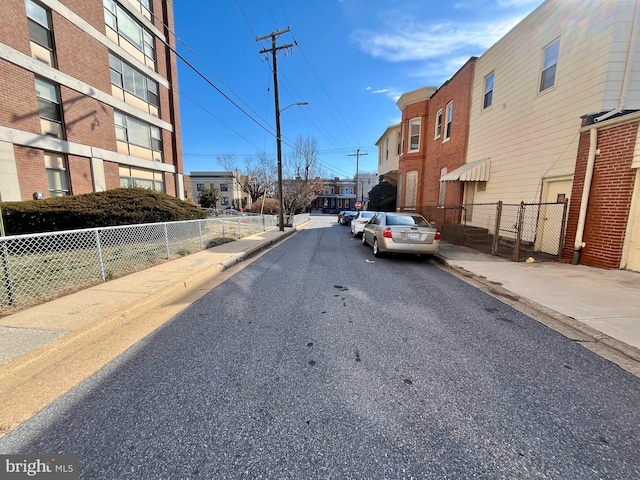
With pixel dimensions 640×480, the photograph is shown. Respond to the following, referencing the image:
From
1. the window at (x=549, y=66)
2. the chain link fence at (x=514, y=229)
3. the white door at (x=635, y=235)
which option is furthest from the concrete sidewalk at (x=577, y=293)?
the window at (x=549, y=66)

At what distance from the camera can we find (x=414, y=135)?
17922mm

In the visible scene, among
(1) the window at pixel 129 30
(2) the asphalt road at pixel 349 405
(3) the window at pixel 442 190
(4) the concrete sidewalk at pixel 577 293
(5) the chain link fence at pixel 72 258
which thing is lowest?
(2) the asphalt road at pixel 349 405

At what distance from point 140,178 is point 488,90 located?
1764 cm

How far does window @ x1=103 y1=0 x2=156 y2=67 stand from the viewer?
1360cm

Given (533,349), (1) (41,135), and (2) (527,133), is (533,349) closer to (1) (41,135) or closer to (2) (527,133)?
(2) (527,133)

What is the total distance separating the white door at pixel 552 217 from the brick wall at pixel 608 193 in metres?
0.70

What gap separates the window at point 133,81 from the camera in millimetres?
14067

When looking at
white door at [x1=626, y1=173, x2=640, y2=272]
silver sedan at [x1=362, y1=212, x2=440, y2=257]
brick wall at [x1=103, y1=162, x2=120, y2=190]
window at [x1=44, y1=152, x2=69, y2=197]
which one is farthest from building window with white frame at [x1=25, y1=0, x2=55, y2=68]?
white door at [x1=626, y1=173, x2=640, y2=272]

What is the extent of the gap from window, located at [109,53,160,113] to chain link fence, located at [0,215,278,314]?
37.5 ft

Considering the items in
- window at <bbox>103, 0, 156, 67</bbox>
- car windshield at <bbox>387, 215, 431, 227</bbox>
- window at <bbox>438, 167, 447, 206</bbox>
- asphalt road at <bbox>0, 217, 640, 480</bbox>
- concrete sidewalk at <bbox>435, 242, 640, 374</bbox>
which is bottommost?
asphalt road at <bbox>0, 217, 640, 480</bbox>

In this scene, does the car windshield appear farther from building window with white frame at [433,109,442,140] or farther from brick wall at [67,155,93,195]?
brick wall at [67,155,93,195]

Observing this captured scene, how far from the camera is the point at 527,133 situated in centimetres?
869

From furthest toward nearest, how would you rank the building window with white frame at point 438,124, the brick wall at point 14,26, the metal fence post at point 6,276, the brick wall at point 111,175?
the building window with white frame at point 438,124 < the brick wall at point 111,175 < the brick wall at point 14,26 < the metal fence post at point 6,276

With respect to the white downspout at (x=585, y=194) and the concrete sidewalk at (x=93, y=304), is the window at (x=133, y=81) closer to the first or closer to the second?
the concrete sidewalk at (x=93, y=304)
